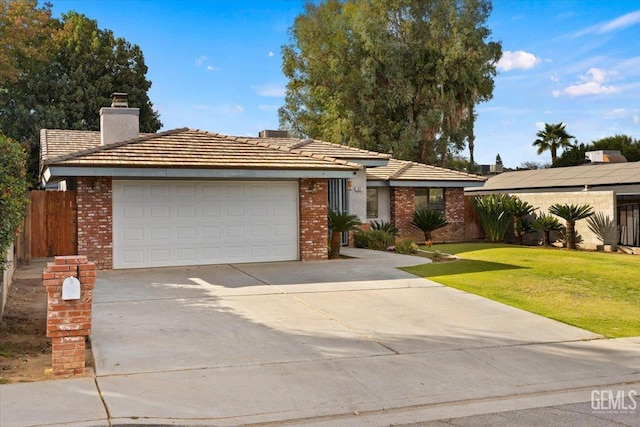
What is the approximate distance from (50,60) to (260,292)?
3080 cm

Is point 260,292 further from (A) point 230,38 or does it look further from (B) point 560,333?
(A) point 230,38

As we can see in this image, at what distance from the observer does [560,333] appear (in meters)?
9.75

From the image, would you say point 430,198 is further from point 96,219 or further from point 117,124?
point 96,219

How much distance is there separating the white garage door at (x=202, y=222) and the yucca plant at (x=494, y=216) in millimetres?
11898

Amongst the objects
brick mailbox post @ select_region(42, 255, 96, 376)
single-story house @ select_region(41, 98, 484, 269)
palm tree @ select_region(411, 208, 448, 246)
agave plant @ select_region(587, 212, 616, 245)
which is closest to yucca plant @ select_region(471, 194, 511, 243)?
palm tree @ select_region(411, 208, 448, 246)

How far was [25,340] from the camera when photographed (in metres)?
8.88

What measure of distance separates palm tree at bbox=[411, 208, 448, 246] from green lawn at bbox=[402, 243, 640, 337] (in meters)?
4.43

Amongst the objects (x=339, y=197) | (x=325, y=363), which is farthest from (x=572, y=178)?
(x=325, y=363)

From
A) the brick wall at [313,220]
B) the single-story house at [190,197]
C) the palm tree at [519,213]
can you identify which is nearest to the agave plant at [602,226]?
the palm tree at [519,213]

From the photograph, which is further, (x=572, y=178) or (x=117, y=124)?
(x=572, y=178)

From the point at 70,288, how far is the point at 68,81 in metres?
33.4

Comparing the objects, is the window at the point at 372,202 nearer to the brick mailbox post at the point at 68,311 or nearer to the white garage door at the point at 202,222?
the white garage door at the point at 202,222

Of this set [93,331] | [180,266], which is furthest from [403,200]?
[93,331]

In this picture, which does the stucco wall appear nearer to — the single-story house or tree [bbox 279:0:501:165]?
the single-story house
